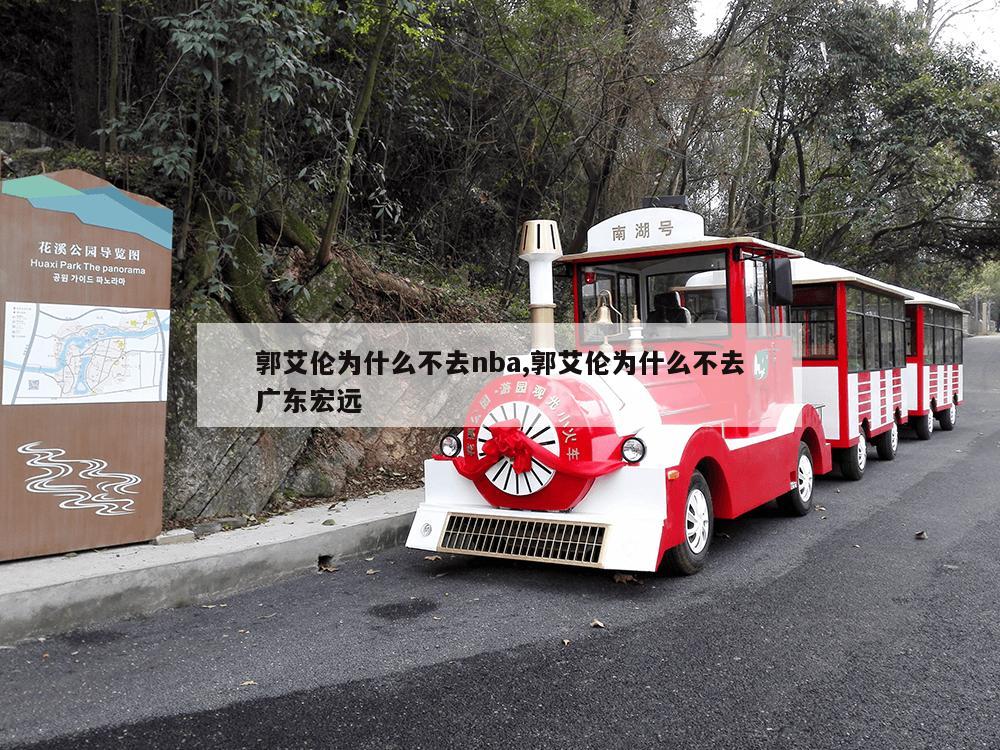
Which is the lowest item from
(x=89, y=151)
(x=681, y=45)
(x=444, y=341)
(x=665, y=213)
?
(x=444, y=341)

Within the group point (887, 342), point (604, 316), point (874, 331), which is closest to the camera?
point (604, 316)

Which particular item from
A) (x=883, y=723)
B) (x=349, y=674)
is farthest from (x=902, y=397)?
(x=349, y=674)

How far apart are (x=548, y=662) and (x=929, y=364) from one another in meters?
12.4

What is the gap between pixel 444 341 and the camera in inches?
373

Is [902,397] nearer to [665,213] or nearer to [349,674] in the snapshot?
[665,213]

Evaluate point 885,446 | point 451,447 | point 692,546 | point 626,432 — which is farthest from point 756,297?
point 885,446

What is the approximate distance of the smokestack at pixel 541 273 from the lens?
5.26 m

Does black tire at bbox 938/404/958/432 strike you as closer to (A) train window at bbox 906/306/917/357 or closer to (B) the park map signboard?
(A) train window at bbox 906/306/917/357

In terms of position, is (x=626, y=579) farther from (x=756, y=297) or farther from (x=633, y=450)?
(x=756, y=297)

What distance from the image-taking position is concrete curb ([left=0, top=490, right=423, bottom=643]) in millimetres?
4266

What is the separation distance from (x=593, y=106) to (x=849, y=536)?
746cm

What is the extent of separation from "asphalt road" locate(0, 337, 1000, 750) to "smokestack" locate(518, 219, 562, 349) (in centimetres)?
164

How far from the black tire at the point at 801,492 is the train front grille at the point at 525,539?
2960mm

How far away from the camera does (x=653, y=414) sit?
17.9ft
